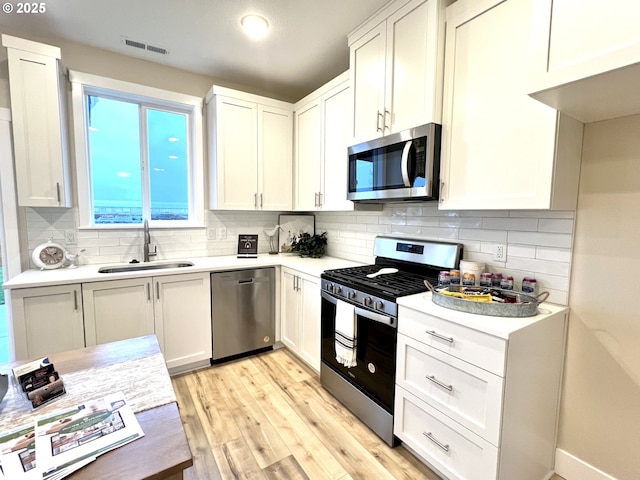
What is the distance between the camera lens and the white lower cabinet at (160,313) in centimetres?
225

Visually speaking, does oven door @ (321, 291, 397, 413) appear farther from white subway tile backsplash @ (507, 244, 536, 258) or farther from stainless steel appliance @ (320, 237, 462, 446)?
white subway tile backsplash @ (507, 244, 536, 258)

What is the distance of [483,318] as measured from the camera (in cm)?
138

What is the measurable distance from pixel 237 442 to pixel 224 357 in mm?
1039

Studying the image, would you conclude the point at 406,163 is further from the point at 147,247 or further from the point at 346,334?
the point at 147,247

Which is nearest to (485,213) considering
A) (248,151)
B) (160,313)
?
(248,151)

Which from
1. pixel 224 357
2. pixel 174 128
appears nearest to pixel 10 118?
pixel 174 128

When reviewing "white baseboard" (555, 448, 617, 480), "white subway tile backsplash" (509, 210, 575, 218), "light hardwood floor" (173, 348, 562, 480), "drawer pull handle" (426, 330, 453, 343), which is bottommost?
"light hardwood floor" (173, 348, 562, 480)

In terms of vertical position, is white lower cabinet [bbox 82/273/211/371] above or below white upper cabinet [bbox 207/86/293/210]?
below

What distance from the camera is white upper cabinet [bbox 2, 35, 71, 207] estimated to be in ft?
6.98

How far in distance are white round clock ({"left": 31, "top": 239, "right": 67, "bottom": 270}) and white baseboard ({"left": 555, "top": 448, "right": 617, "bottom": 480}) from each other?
3.58 m

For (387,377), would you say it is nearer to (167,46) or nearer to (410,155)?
(410,155)

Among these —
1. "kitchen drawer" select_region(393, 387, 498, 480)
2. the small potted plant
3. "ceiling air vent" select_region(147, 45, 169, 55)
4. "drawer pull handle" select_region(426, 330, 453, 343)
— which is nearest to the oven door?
"kitchen drawer" select_region(393, 387, 498, 480)

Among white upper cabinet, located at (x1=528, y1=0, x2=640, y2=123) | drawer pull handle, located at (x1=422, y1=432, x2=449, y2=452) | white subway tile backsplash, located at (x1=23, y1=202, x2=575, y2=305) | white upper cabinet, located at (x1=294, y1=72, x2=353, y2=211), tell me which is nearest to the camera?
white upper cabinet, located at (x1=528, y1=0, x2=640, y2=123)

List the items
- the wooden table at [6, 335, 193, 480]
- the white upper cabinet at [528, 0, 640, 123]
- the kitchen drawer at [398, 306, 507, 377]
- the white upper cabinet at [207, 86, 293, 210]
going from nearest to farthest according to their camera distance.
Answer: the wooden table at [6, 335, 193, 480] → the white upper cabinet at [528, 0, 640, 123] → the kitchen drawer at [398, 306, 507, 377] → the white upper cabinet at [207, 86, 293, 210]
